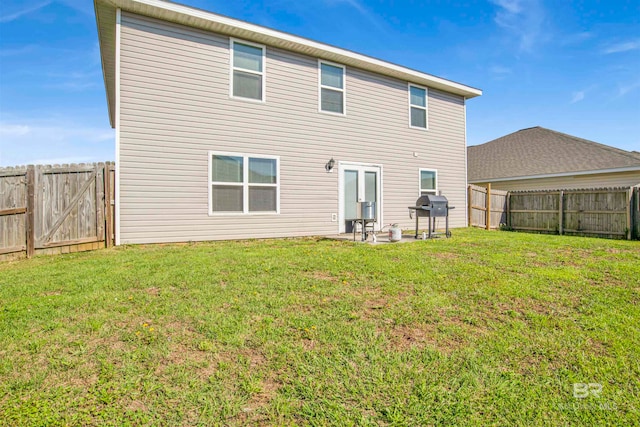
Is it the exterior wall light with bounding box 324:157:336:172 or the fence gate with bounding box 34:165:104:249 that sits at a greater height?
the exterior wall light with bounding box 324:157:336:172

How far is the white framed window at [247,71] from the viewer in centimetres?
819

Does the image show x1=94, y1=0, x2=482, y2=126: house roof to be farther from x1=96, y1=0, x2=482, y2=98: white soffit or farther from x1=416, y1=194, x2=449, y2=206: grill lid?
x1=416, y1=194, x2=449, y2=206: grill lid

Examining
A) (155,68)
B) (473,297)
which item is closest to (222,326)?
(473,297)

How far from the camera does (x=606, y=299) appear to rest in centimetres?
365

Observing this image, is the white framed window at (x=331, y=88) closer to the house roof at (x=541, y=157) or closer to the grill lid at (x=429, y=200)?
the grill lid at (x=429, y=200)

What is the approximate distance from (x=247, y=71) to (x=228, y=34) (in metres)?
0.92

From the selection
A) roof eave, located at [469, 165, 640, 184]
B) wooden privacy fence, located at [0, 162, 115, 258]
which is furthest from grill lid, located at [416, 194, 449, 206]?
roof eave, located at [469, 165, 640, 184]

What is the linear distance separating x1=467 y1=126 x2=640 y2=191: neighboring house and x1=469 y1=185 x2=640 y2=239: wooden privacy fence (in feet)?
12.6

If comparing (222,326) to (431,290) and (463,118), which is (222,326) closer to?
(431,290)

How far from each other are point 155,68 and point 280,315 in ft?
22.5

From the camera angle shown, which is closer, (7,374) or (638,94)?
(7,374)

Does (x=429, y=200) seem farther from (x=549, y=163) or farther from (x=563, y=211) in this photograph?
(x=549, y=163)

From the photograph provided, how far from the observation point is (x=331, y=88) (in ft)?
31.3

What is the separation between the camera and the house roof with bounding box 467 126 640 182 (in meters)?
13.7
